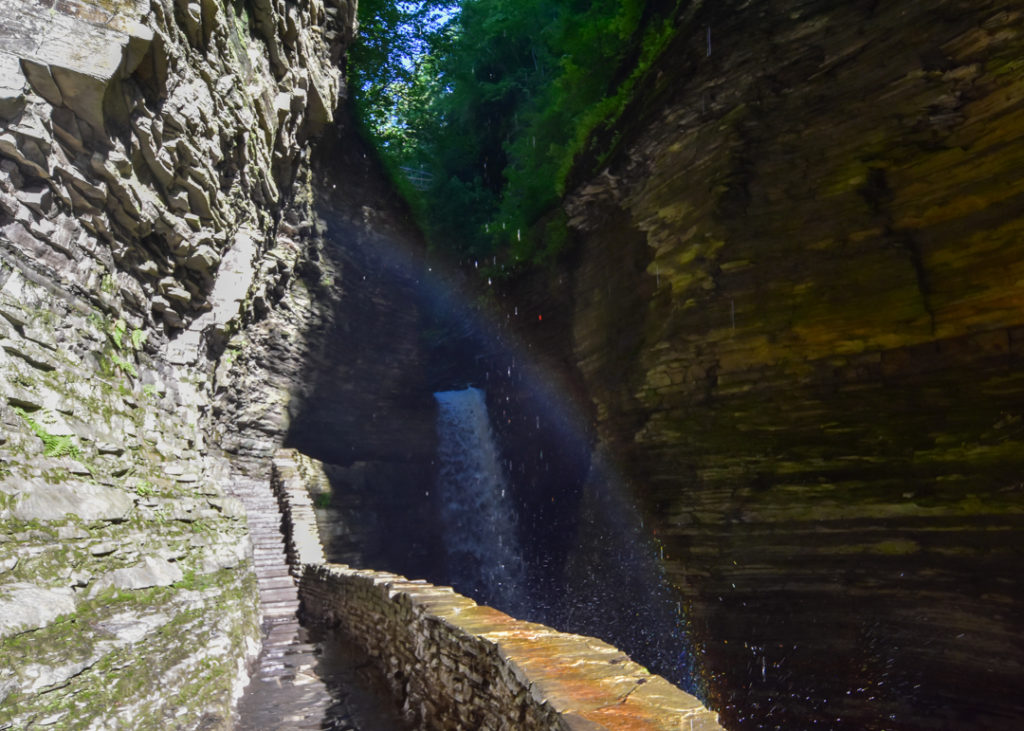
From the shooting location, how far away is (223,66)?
25.7 feet

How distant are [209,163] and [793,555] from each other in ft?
28.4

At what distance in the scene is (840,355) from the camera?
6977 mm

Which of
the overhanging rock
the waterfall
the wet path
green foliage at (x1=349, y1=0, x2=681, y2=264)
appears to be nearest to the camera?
the overhanging rock

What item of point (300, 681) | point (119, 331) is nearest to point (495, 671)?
point (300, 681)

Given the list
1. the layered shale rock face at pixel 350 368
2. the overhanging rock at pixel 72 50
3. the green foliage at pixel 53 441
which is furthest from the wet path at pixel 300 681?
the overhanging rock at pixel 72 50

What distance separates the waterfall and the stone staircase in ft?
21.4

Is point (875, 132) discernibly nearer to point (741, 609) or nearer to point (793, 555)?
point (793, 555)

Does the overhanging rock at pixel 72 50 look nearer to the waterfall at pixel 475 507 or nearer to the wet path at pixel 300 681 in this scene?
the wet path at pixel 300 681

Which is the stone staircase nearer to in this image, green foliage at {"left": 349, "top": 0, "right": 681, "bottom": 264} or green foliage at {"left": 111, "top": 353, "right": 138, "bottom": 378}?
green foliage at {"left": 111, "top": 353, "right": 138, "bottom": 378}

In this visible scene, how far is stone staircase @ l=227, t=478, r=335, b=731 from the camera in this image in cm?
498

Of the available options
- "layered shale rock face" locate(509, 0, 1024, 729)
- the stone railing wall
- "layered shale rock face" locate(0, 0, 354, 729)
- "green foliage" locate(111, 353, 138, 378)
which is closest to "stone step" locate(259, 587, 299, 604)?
"layered shale rock face" locate(0, 0, 354, 729)

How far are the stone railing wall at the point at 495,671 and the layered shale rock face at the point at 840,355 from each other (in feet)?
15.3

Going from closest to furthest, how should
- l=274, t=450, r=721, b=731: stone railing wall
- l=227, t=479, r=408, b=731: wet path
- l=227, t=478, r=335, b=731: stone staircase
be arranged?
1. l=274, t=450, r=721, b=731: stone railing wall
2. l=227, t=479, r=408, b=731: wet path
3. l=227, t=478, r=335, b=731: stone staircase

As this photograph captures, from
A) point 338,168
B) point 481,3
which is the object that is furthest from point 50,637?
point 481,3
